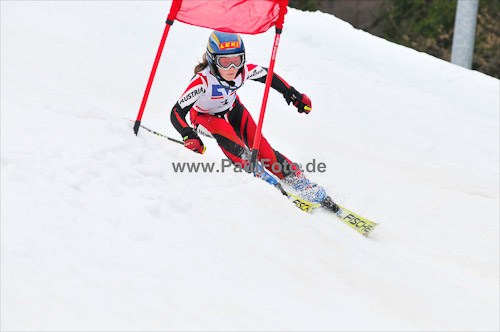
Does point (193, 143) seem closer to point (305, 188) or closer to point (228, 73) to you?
point (228, 73)

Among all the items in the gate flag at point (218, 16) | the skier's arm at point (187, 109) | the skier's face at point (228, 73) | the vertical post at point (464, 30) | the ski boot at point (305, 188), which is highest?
the vertical post at point (464, 30)

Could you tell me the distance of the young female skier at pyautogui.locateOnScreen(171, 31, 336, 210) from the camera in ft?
15.3

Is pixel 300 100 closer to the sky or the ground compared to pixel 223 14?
closer to the ground

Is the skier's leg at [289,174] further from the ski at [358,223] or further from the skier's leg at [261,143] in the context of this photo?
the ski at [358,223]

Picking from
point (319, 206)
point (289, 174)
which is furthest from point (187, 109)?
point (319, 206)

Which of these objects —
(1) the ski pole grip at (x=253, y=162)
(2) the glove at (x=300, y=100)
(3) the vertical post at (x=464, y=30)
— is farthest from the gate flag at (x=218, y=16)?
(3) the vertical post at (x=464, y=30)

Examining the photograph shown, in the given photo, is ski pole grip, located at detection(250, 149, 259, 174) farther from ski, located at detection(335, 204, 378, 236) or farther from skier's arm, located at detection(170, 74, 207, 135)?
ski, located at detection(335, 204, 378, 236)

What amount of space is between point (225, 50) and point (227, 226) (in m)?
1.92

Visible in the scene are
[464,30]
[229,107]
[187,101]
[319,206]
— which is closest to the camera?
[319,206]

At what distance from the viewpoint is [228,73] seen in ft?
15.6

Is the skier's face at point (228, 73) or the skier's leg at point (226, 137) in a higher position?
the skier's face at point (228, 73)

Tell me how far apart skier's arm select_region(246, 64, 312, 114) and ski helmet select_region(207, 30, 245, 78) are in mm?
409

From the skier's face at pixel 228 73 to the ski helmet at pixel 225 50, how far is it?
0.03 meters

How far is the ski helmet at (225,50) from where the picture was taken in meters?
4.63
